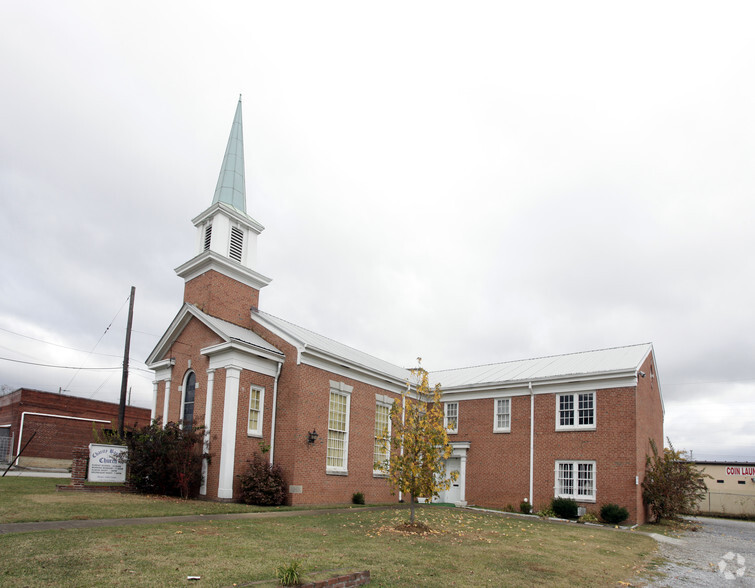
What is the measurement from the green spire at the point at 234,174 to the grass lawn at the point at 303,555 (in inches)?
616

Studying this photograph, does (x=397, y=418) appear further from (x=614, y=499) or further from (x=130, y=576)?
(x=614, y=499)

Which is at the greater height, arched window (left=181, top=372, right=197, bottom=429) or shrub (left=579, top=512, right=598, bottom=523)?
arched window (left=181, top=372, right=197, bottom=429)

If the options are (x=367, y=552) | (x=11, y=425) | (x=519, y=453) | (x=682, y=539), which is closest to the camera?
(x=367, y=552)

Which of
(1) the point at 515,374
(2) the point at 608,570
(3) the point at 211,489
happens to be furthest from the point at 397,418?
(1) the point at 515,374

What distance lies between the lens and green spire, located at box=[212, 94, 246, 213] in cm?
2594

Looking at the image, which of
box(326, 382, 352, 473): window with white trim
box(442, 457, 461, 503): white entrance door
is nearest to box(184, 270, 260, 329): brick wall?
box(326, 382, 352, 473): window with white trim

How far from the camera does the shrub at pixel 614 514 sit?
22250 mm

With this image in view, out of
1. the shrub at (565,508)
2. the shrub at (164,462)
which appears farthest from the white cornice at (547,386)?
the shrub at (164,462)

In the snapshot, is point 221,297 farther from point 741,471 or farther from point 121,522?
point 741,471

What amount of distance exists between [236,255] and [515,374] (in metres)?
16.0

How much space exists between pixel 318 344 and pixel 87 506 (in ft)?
41.7

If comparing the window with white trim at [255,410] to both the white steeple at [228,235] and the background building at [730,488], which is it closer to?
the white steeple at [228,235]

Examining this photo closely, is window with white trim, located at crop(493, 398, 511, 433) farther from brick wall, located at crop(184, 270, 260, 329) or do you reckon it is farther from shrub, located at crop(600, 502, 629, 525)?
brick wall, located at crop(184, 270, 260, 329)

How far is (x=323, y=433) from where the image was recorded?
896 inches
